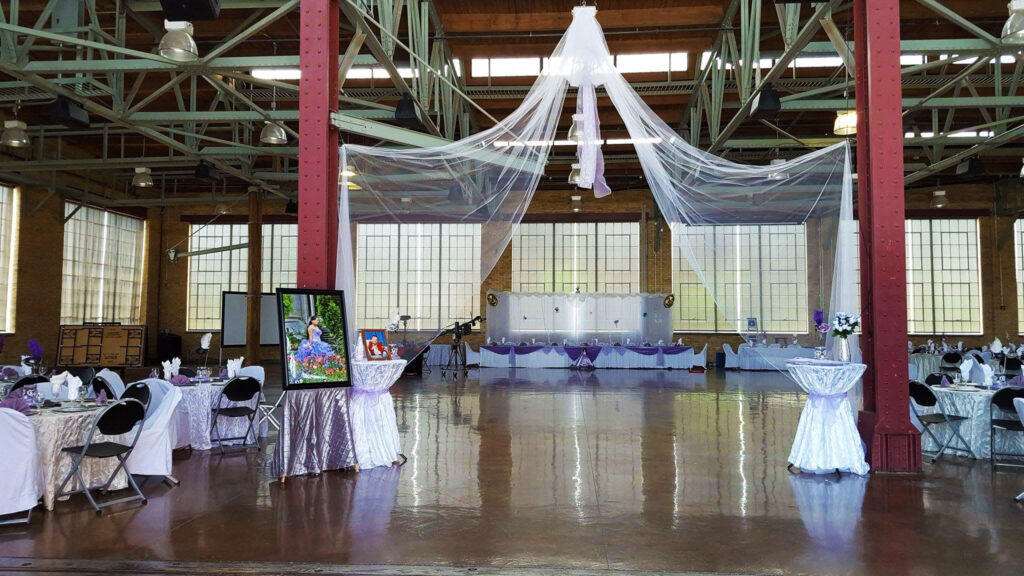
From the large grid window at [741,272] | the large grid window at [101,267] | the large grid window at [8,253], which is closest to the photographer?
the large grid window at [741,272]

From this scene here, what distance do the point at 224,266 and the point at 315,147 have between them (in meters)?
15.6

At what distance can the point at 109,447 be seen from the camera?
4.62 m

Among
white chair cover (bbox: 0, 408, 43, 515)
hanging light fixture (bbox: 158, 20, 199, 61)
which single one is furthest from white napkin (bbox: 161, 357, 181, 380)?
hanging light fixture (bbox: 158, 20, 199, 61)

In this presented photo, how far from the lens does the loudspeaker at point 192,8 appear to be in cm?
551

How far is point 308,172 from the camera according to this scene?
18.1 ft

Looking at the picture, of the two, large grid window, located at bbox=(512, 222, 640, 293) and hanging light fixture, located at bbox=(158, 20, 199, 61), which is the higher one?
hanging light fixture, located at bbox=(158, 20, 199, 61)

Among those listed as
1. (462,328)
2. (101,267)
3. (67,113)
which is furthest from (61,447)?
(101,267)

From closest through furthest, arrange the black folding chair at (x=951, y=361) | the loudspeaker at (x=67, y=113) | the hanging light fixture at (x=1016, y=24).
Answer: the hanging light fixture at (x=1016, y=24) < the loudspeaker at (x=67, y=113) < the black folding chair at (x=951, y=361)

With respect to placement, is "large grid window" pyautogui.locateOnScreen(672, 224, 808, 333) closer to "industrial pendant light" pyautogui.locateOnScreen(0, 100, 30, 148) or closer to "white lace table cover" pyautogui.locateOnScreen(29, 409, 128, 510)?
"white lace table cover" pyautogui.locateOnScreen(29, 409, 128, 510)

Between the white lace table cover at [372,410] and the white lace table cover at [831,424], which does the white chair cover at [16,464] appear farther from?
the white lace table cover at [831,424]

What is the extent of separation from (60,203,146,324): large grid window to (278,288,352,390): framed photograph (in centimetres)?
1341

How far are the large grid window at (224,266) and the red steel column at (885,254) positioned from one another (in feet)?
54.8

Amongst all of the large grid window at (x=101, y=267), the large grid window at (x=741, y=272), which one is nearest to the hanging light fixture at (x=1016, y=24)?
the large grid window at (x=741, y=272)

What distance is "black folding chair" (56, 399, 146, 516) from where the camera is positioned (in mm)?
4477
